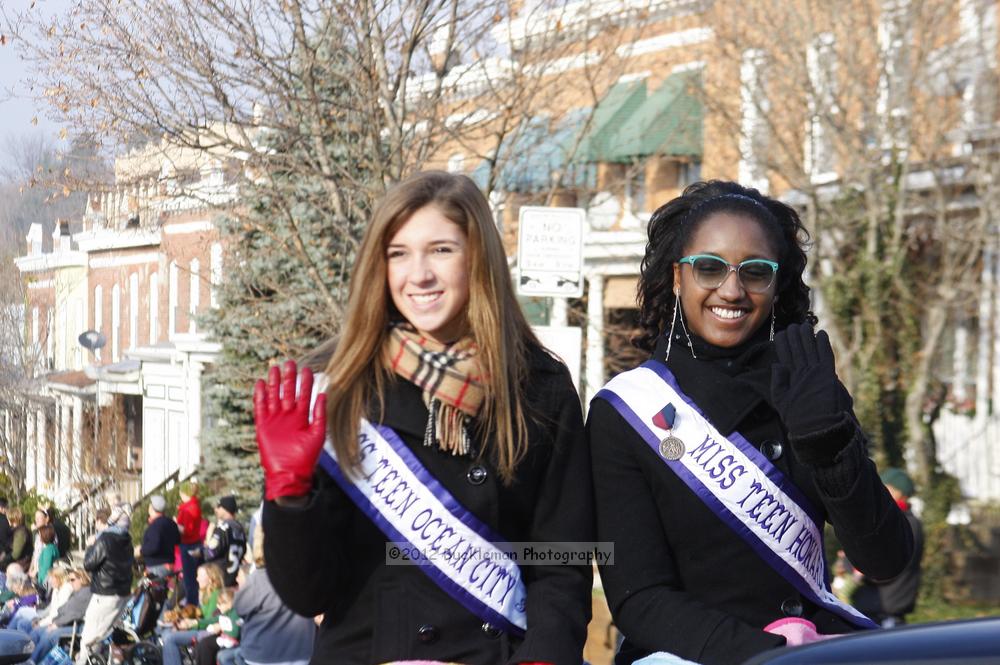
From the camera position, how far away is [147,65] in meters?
9.55

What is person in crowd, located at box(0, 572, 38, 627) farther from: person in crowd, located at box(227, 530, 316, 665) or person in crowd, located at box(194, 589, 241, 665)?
person in crowd, located at box(227, 530, 316, 665)

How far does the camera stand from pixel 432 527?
290 centimetres

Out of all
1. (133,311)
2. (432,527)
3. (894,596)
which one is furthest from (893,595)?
(133,311)

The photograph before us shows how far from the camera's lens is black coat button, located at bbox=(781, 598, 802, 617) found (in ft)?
9.91

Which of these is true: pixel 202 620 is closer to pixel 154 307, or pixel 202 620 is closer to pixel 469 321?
pixel 469 321

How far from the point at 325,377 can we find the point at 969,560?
35.7 ft

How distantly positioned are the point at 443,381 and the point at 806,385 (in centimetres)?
82

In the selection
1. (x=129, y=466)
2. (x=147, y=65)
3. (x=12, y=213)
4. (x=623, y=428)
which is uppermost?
(x=147, y=65)

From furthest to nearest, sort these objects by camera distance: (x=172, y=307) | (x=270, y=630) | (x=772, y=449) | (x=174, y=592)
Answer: (x=172, y=307), (x=174, y=592), (x=270, y=630), (x=772, y=449)

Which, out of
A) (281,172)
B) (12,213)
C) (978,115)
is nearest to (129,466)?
(12,213)

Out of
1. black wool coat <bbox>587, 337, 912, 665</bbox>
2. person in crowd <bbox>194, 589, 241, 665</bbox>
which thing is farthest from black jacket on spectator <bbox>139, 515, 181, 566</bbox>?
black wool coat <bbox>587, 337, 912, 665</bbox>

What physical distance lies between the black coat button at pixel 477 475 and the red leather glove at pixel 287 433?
41 centimetres

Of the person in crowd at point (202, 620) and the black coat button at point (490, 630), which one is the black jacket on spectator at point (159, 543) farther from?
the black coat button at point (490, 630)

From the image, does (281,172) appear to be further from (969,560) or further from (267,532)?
(267,532)
